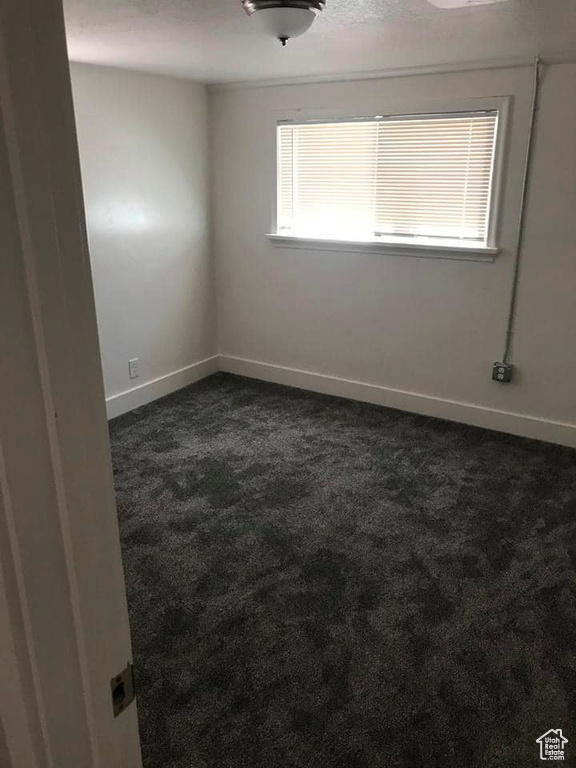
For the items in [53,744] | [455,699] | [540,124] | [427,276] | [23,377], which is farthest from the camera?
[427,276]

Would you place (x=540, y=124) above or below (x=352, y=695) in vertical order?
above

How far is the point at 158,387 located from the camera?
432cm

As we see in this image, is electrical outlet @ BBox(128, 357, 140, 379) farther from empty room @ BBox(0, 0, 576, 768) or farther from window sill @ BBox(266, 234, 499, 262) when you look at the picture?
window sill @ BBox(266, 234, 499, 262)

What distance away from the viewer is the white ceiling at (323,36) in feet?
6.98

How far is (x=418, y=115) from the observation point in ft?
11.6

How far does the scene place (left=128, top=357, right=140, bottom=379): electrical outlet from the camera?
4074mm

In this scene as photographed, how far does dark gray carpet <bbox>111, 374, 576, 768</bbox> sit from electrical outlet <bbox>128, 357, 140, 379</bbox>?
18.4 inches

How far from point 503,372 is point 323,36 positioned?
2.15m

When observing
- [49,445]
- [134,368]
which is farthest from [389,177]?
[49,445]

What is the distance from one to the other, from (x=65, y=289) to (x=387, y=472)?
9.37ft

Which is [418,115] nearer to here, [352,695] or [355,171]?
[355,171]

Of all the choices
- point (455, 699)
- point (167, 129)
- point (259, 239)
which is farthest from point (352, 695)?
point (167, 129)

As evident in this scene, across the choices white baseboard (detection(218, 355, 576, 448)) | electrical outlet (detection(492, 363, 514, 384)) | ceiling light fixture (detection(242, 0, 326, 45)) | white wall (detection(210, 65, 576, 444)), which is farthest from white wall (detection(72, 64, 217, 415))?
electrical outlet (detection(492, 363, 514, 384))

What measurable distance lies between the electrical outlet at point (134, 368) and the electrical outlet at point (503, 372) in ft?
7.81
